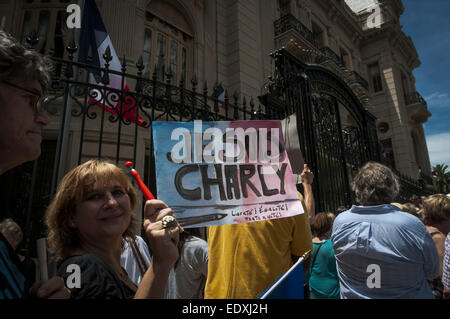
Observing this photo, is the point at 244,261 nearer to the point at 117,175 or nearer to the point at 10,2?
the point at 117,175

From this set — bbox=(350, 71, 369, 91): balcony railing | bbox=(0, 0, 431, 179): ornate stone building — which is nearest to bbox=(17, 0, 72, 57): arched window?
bbox=(0, 0, 431, 179): ornate stone building

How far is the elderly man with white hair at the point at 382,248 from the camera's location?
2.04m

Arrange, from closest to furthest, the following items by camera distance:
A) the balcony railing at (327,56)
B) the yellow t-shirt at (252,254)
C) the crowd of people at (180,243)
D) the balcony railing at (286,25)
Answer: the crowd of people at (180,243) < the yellow t-shirt at (252,254) < the balcony railing at (286,25) < the balcony railing at (327,56)

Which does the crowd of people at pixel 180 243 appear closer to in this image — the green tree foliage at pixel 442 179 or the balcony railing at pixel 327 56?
the balcony railing at pixel 327 56

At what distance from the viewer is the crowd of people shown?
999 mm

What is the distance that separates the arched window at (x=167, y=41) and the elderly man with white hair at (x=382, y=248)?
7.40 metres

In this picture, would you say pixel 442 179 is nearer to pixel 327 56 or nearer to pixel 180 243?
pixel 327 56

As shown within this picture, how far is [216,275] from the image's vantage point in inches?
84.0

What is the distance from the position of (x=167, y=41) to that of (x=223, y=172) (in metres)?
8.99

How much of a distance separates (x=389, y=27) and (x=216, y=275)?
2546 centimetres

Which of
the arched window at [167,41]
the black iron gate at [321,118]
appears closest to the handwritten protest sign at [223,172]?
the black iron gate at [321,118]

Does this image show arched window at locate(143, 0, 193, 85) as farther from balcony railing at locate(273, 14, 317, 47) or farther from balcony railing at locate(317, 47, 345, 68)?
balcony railing at locate(317, 47, 345, 68)

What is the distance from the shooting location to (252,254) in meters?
2.04
